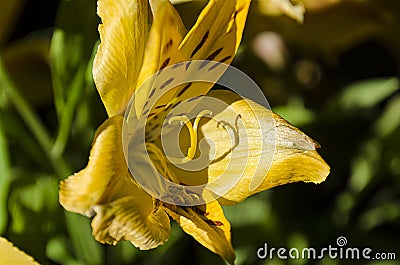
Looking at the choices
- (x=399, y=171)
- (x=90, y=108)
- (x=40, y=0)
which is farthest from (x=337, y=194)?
(x=40, y=0)

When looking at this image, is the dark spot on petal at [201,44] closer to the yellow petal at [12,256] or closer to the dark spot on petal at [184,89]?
the dark spot on petal at [184,89]

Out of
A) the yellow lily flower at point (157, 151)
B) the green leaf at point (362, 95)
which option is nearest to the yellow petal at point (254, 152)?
the yellow lily flower at point (157, 151)

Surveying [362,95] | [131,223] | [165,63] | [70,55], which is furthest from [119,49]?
[362,95]

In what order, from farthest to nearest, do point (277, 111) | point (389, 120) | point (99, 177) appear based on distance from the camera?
point (389, 120) → point (277, 111) → point (99, 177)

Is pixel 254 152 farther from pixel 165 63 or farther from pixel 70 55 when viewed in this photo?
pixel 70 55

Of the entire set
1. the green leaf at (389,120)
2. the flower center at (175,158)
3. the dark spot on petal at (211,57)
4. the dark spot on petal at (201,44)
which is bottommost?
the green leaf at (389,120)

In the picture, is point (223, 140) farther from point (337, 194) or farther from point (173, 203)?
point (337, 194)
